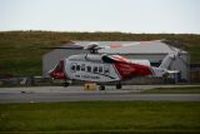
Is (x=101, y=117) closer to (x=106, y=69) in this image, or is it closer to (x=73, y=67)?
(x=106, y=69)

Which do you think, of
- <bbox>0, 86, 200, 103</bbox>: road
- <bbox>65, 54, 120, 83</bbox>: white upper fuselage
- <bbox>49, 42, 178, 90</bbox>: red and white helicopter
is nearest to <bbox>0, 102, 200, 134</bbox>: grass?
<bbox>0, 86, 200, 103</bbox>: road

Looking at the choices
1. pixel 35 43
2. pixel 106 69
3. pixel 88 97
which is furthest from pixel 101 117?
pixel 35 43

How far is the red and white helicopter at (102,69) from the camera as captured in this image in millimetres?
53719

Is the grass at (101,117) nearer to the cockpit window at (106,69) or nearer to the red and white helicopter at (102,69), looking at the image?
the red and white helicopter at (102,69)

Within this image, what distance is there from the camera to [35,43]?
120 m

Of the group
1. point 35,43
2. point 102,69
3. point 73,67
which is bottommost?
point 35,43

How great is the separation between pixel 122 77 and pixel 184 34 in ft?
290

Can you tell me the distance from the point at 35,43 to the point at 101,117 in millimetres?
96266

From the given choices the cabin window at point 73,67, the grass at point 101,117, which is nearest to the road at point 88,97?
the grass at point 101,117

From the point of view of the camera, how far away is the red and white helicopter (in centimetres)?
5372

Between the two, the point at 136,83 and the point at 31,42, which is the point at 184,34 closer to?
the point at 31,42

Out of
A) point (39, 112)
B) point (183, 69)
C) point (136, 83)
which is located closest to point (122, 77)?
point (136, 83)

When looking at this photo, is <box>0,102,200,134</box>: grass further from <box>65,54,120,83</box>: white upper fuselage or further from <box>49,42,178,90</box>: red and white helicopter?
<box>65,54,120,83</box>: white upper fuselage

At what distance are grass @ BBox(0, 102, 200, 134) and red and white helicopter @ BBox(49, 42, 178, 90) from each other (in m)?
22.4
